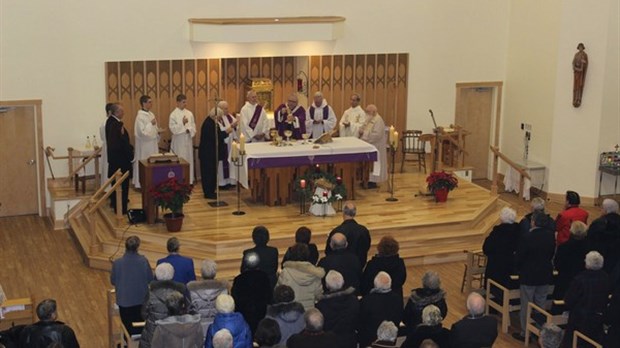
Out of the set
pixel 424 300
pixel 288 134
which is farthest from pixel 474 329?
pixel 288 134

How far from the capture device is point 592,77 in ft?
57.2

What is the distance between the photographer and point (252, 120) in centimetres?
1688

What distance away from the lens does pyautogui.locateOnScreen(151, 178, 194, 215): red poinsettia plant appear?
13914mm

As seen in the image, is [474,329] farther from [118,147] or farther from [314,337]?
[118,147]

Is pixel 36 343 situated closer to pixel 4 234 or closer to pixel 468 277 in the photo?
pixel 468 277

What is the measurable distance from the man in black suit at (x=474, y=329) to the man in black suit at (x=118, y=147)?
8157 mm

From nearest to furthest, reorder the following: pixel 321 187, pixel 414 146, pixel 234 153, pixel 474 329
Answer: pixel 474 329 < pixel 321 187 < pixel 234 153 < pixel 414 146

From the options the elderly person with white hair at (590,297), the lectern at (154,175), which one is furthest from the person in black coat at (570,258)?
the lectern at (154,175)

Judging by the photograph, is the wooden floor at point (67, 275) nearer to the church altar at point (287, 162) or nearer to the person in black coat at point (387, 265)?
the church altar at point (287, 162)

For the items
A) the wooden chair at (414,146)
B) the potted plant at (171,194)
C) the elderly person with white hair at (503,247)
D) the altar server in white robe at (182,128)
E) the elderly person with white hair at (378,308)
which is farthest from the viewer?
the wooden chair at (414,146)

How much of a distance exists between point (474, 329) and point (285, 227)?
6411 millimetres

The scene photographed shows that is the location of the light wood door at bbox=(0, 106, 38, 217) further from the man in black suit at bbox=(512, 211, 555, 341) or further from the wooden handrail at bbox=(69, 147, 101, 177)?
the man in black suit at bbox=(512, 211, 555, 341)

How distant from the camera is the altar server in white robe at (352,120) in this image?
1748 centimetres

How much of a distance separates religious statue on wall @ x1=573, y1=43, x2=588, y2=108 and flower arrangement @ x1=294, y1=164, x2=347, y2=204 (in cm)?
535
